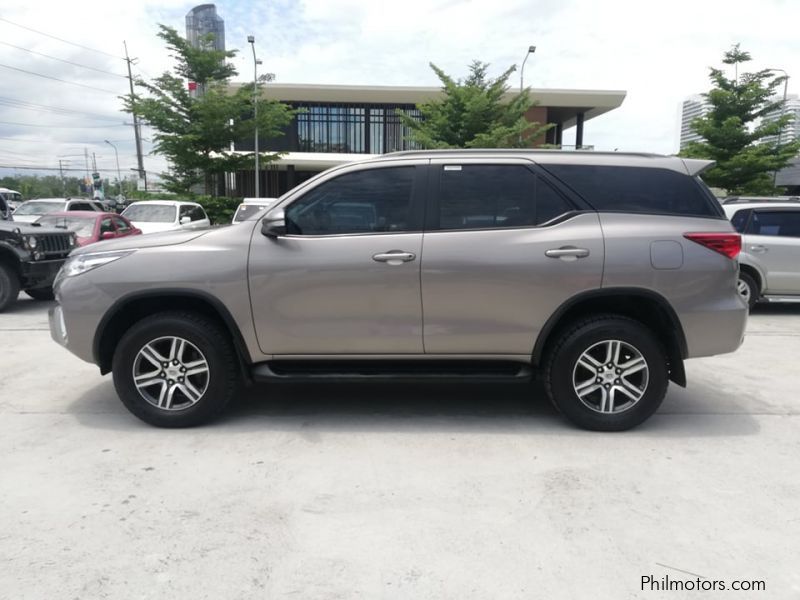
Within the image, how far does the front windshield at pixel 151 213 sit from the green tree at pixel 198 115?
7832mm

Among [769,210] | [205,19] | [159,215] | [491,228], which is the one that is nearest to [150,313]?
[491,228]

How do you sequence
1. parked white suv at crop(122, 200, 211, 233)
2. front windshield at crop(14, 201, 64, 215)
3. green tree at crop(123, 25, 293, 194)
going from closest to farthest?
parked white suv at crop(122, 200, 211, 233), front windshield at crop(14, 201, 64, 215), green tree at crop(123, 25, 293, 194)

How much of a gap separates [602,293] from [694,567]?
6.12 ft

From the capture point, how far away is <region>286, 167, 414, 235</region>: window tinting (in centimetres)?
418

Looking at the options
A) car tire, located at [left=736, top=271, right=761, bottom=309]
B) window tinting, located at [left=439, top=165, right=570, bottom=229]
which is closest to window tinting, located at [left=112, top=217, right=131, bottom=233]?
window tinting, located at [left=439, top=165, right=570, bottom=229]

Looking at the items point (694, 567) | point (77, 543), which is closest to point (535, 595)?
point (694, 567)

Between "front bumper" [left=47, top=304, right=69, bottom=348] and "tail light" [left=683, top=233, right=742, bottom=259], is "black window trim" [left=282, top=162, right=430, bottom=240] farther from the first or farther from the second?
"tail light" [left=683, top=233, right=742, bottom=259]

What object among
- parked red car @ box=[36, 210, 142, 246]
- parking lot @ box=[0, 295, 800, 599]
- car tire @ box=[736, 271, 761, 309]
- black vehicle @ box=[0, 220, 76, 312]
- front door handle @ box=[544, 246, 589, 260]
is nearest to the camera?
parking lot @ box=[0, 295, 800, 599]

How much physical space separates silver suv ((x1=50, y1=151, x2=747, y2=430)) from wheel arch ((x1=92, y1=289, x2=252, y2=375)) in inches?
0.6

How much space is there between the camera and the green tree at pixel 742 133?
23469 mm

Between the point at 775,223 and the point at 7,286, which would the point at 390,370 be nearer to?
the point at 7,286

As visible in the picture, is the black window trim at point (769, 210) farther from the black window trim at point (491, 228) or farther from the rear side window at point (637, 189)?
the black window trim at point (491, 228)

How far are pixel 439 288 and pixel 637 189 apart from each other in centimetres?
161

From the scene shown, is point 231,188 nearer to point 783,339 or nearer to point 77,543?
point 783,339
